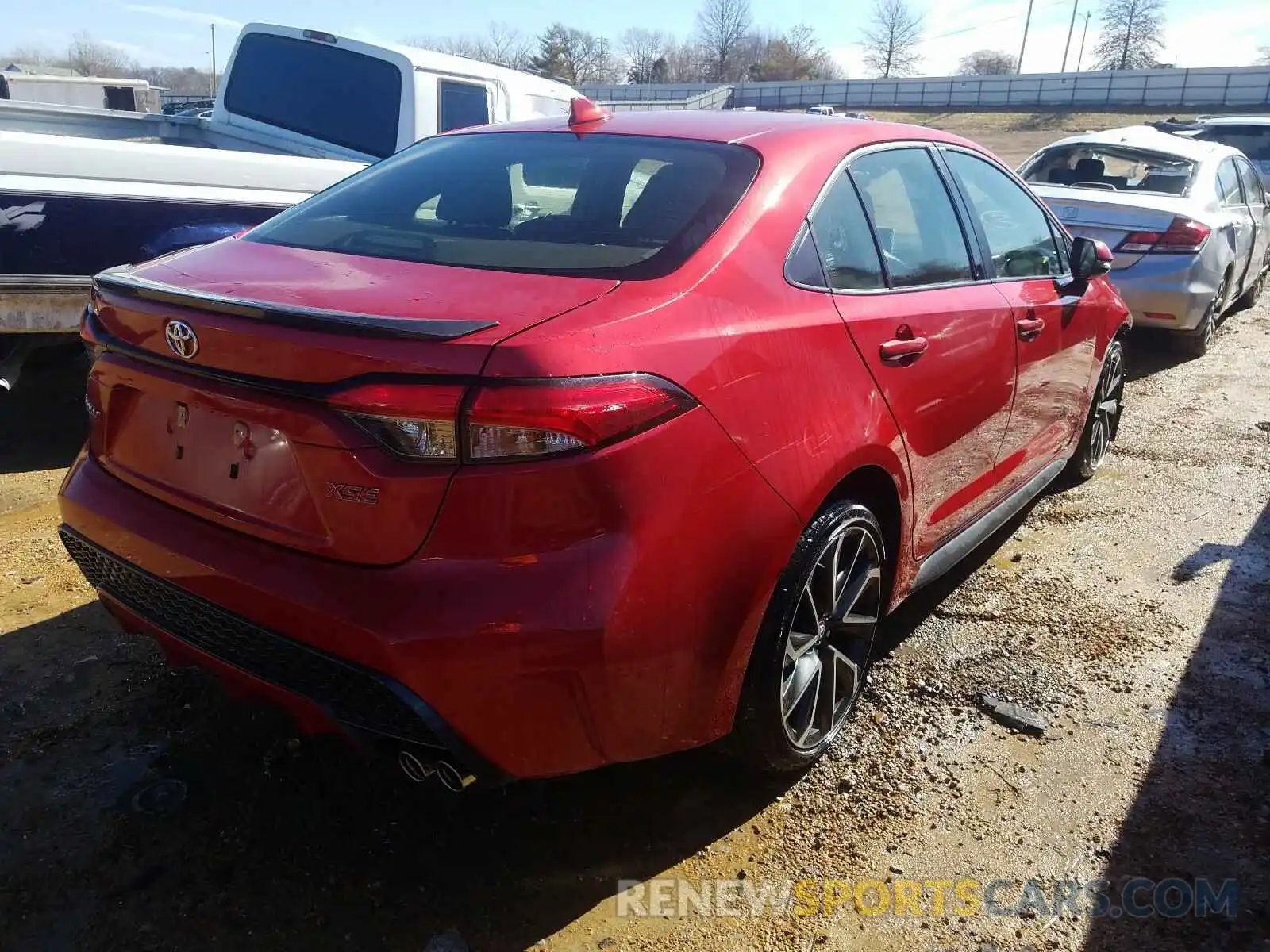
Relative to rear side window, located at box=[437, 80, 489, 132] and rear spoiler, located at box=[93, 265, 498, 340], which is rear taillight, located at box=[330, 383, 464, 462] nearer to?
rear spoiler, located at box=[93, 265, 498, 340]

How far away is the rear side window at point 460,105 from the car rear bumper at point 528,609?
485 centimetres

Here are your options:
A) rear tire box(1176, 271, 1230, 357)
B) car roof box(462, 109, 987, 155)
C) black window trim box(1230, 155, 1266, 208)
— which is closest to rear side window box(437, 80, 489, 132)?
car roof box(462, 109, 987, 155)

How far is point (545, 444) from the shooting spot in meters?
1.83

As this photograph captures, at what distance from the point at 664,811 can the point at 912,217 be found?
1881 millimetres

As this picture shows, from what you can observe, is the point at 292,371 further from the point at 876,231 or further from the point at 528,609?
the point at 876,231

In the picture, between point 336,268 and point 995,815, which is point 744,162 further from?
point 995,815

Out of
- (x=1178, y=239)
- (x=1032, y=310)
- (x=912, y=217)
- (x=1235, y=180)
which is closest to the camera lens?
(x=912, y=217)

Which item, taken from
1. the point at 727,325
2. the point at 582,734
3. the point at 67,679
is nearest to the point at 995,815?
the point at 582,734

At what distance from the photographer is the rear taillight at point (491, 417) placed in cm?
181

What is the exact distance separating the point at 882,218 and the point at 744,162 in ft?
1.74

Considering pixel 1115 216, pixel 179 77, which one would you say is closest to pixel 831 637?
pixel 1115 216

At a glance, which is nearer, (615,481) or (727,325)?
(615,481)

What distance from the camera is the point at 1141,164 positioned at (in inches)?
318

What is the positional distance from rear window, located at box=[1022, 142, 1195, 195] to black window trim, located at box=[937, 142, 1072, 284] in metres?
4.12
